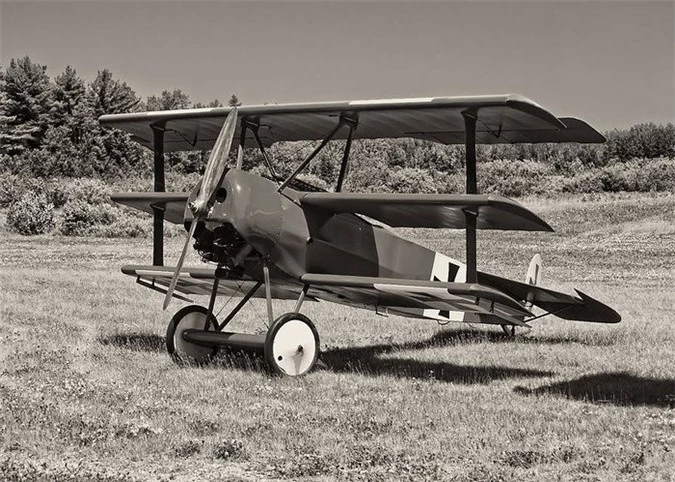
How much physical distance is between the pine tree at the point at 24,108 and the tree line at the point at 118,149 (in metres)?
0.09

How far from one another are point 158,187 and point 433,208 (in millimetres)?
4576

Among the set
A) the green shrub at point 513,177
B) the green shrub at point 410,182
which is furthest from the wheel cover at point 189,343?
the green shrub at point 513,177

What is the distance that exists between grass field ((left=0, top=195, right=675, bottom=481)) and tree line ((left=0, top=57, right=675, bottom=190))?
36.1 m

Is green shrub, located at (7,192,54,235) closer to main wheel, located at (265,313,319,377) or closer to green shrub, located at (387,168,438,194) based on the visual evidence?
green shrub, located at (387,168,438,194)

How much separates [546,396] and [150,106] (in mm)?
97860

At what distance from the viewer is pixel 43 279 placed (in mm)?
21250

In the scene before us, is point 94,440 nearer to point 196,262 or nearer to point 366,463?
point 366,463

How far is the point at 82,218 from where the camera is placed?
41750 mm

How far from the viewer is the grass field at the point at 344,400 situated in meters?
6.67

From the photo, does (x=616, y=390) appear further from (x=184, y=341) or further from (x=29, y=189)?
(x=29, y=189)

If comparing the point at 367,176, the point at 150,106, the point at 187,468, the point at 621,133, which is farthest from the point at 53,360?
the point at 150,106

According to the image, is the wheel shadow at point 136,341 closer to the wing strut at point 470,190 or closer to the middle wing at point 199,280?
the middle wing at point 199,280

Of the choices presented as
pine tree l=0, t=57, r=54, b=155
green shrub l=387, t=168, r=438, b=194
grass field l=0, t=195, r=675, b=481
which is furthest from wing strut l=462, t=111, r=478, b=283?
pine tree l=0, t=57, r=54, b=155

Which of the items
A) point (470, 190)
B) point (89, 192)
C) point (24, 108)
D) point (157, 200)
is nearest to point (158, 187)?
point (157, 200)
